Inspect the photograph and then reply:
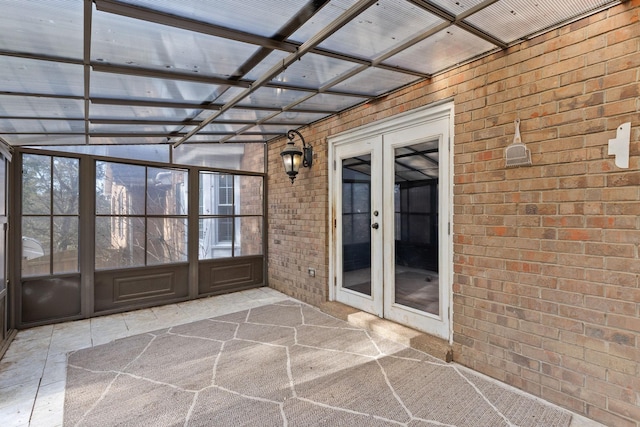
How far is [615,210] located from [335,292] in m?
2.81

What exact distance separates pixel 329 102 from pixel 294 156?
3.16 ft

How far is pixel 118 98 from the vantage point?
2713mm

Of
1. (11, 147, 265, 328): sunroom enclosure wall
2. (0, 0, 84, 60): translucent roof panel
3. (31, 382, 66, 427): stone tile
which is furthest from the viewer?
(11, 147, 265, 328): sunroom enclosure wall

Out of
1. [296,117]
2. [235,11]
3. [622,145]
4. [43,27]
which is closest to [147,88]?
[43,27]

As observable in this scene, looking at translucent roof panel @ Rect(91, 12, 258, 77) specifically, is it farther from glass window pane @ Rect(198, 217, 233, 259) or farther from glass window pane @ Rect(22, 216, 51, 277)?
glass window pane @ Rect(198, 217, 233, 259)

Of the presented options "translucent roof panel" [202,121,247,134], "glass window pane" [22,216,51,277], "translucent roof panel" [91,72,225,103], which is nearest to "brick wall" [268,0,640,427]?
"translucent roof panel" [91,72,225,103]

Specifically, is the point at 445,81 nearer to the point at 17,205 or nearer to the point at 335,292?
the point at 335,292

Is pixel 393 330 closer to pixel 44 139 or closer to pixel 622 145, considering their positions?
pixel 622 145

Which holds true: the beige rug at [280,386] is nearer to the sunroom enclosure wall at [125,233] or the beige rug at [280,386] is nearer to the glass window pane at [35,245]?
the sunroom enclosure wall at [125,233]

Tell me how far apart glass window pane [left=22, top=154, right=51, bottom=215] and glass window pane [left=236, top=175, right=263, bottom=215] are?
2291mm

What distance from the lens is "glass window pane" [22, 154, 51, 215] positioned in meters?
3.41

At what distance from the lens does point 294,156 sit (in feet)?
13.4

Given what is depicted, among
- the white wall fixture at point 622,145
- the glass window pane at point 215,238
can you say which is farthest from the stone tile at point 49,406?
the white wall fixture at point 622,145

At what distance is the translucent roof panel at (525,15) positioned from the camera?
5.76 feet
